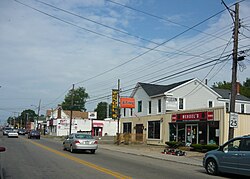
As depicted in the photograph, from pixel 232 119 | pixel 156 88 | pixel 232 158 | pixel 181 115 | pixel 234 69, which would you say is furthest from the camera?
pixel 156 88

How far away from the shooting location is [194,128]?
3422 cm

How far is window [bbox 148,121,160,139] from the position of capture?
41125mm

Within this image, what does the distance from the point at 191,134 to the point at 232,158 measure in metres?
20.6

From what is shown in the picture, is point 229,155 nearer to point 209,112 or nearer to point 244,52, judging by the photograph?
point 244,52

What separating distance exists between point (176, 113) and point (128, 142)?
8.19 metres

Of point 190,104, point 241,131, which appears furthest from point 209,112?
point 190,104

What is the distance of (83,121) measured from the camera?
84.7m

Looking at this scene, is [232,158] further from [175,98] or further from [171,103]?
[175,98]

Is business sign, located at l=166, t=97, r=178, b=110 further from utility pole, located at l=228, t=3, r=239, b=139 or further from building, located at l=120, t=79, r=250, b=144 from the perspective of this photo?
utility pole, located at l=228, t=3, r=239, b=139

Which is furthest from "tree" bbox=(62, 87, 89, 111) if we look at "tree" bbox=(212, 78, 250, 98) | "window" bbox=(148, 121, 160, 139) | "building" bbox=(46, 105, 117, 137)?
"window" bbox=(148, 121, 160, 139)

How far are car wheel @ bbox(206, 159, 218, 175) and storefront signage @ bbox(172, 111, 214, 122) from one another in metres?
16.5

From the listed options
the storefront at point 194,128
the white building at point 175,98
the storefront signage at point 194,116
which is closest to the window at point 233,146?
the storefront at point 194,128

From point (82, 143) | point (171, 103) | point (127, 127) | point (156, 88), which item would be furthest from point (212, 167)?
point (127, 127)

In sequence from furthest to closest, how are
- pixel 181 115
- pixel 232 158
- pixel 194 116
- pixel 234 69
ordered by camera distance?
pixel 181 115, pixel 194 116, pixel 234 69, pixel 232 158
